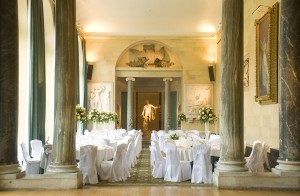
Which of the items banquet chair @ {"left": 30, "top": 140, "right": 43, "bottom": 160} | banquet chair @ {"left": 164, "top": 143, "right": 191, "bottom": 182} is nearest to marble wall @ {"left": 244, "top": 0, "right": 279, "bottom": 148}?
banquet chair @ {"left": 164, "top": 143, "right": 191, "bottom": 182}

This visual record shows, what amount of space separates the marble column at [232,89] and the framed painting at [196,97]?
1337 centimetres

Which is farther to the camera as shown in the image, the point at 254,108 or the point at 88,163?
the point at 254,108

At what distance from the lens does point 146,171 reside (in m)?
10.9

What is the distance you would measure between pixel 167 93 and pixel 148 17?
5.09m

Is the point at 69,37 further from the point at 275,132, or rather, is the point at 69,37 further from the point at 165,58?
the point at 165,58

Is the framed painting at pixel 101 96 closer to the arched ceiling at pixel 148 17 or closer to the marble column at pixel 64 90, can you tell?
the arched ceiling at pixel 148 17

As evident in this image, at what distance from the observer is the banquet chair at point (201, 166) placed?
889cm

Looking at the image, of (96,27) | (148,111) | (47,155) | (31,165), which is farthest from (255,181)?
(148,111)

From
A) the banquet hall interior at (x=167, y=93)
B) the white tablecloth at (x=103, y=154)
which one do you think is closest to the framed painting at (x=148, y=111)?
the banquet hall interior at (x=167, y=93)

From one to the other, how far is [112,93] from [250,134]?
30.4ft

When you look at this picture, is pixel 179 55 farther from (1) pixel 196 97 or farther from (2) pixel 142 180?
(2) pixel 142 180

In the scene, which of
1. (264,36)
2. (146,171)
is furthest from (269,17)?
(146,171)

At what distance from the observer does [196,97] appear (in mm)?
20875

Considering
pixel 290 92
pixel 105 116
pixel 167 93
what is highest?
pixel 167 93
